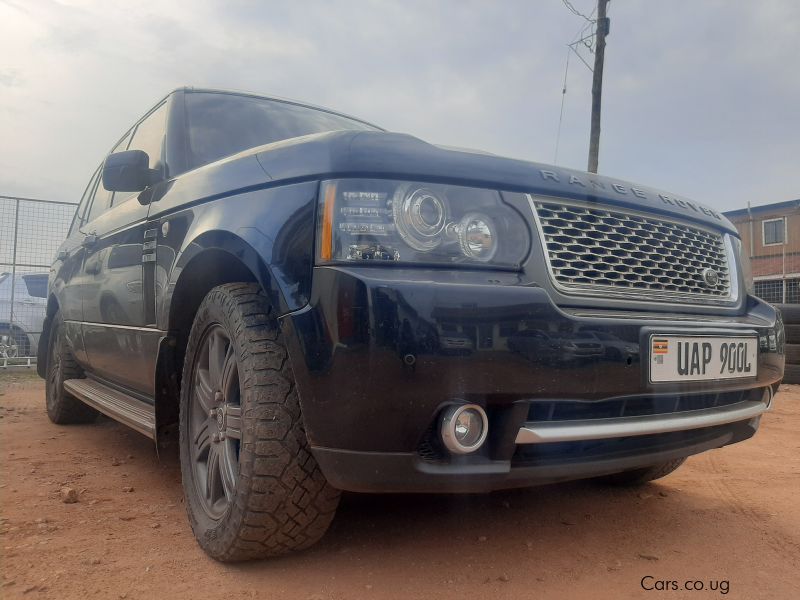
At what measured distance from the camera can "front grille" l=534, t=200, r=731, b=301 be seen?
1939 mm

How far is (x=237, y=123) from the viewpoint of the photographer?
127 inches

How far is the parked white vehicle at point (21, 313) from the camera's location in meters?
8.98

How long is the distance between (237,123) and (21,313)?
7.56m

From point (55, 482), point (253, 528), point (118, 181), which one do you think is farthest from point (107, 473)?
point (253, 528)

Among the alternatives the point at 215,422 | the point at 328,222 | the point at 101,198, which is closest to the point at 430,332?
the point at 328,222

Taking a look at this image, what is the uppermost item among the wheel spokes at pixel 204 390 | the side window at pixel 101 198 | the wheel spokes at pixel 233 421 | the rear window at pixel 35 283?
the side window at pixel 101 198

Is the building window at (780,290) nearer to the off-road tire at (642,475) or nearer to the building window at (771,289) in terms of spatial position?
the building window at (771,289)

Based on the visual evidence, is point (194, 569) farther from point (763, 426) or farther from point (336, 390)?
point (763, 426)

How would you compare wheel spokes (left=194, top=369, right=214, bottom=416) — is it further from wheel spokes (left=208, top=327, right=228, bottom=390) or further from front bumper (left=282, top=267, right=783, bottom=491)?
front bumper (left=282, top=267, right=783, bottom=491)

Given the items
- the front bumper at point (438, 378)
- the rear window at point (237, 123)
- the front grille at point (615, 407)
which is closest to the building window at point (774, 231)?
the rear window at point (237, 123)

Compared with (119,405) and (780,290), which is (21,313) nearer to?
(119,405)

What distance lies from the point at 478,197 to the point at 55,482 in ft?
8.02

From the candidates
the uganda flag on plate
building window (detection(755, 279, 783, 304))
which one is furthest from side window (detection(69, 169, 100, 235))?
building window (detection(755, 279, 783, 304))

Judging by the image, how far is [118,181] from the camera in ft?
9.63
